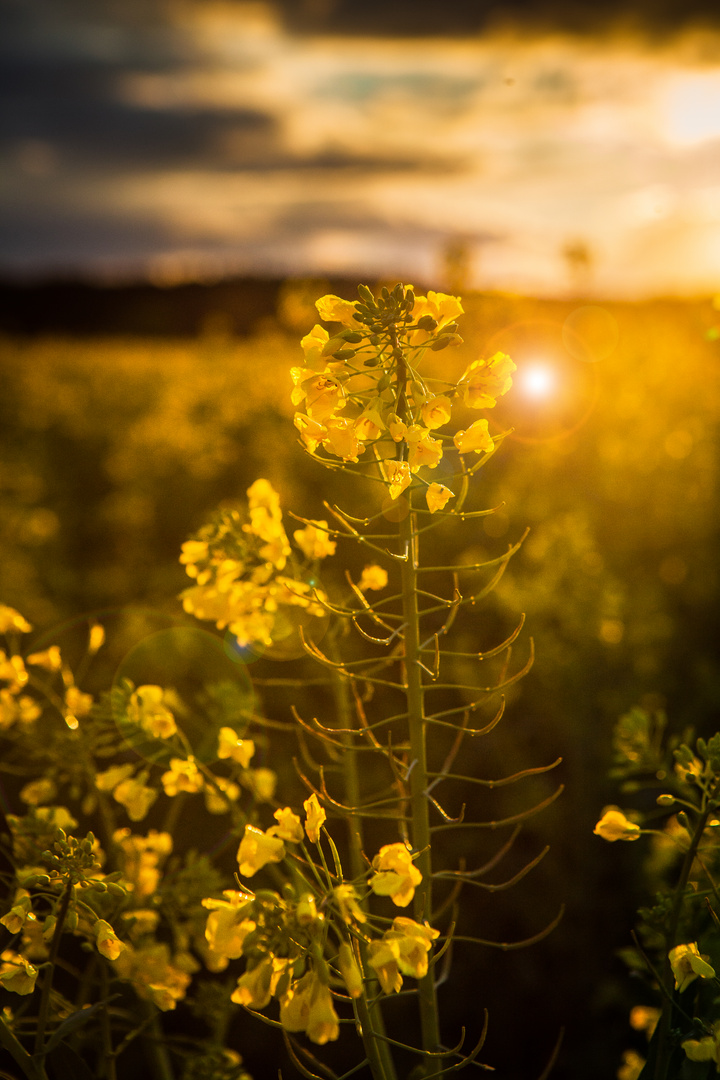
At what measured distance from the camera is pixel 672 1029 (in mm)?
1134

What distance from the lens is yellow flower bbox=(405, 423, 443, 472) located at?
3.13 feet

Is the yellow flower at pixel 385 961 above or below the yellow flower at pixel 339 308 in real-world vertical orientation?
below

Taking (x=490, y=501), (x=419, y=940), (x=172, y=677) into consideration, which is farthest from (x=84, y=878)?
(x=490, y=501)

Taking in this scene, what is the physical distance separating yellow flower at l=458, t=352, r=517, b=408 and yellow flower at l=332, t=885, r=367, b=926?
599 millimetres

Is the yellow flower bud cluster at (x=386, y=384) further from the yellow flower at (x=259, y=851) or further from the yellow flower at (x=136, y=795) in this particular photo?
the yellow flower at (x=136, y=795)

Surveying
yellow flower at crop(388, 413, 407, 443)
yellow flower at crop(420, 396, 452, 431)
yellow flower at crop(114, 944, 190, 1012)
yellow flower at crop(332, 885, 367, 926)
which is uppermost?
yellow flower at crop(420, 396, 452, 431)

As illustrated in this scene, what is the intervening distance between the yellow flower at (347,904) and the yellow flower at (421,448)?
1.62 feet

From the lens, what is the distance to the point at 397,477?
948 mm

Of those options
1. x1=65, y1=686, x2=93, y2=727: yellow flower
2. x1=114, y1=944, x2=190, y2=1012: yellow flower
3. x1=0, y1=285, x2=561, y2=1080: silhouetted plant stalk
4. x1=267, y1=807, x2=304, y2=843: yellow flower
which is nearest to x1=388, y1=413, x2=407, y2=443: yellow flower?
x1=0, y1=285, x2=561, y2=1080: silhouetted plant stalk

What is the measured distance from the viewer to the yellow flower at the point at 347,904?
0.82 metres

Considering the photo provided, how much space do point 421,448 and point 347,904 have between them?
527 millimetres

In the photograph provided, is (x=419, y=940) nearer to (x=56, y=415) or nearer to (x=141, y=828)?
(x=141, y=828)

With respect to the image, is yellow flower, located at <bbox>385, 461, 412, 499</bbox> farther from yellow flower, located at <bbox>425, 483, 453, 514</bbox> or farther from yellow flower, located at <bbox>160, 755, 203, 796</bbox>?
yellow flower, located at <bbox>160, 755, 203, 796</bbox>

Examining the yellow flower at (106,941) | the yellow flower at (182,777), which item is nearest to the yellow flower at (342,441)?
the yellow flower at (182,777)
